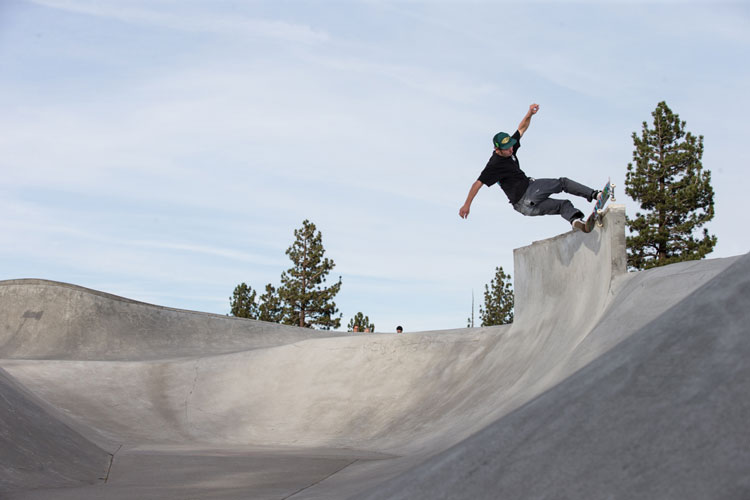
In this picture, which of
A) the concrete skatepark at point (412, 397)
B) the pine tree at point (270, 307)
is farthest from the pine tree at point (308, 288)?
the concrete skatepark at point (412, 397)

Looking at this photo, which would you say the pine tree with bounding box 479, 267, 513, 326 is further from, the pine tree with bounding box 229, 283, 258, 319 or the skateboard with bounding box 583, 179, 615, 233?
the skateboard with bounding box 583, 179, 615, 233

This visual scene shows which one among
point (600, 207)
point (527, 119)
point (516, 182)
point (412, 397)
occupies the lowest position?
point (412, 397)

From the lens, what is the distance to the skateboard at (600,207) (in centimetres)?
704

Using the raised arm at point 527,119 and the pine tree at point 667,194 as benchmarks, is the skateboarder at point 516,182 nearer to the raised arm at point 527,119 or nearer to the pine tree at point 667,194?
the raised arm at point 527,119

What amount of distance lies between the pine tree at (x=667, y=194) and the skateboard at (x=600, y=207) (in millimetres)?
26950

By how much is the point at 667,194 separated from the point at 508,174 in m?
29.2

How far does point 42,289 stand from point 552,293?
12635 mm

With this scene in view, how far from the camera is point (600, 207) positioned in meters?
7.27

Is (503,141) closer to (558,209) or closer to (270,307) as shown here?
(558,209)

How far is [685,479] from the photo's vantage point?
2.44 m

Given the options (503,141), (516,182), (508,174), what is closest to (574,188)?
(516,182)

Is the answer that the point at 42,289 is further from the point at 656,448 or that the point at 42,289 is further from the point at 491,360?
the point at 656,448

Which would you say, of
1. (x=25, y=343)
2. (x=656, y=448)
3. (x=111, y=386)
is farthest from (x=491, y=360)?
(x=25, y=343)

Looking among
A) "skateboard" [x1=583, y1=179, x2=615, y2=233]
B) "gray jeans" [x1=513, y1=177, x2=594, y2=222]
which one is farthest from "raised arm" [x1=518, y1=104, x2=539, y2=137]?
"skateboard" [x1=583, y1=179, x2=615, y2=233]
